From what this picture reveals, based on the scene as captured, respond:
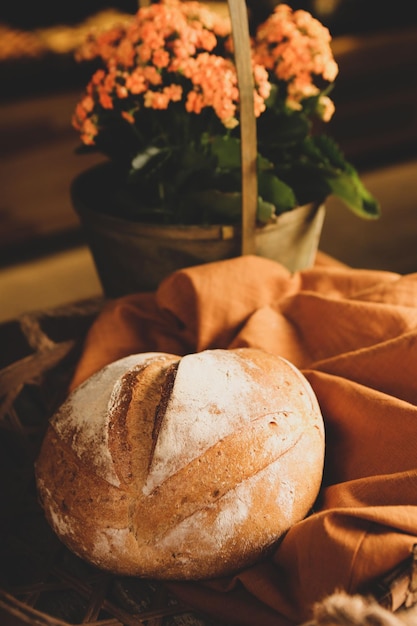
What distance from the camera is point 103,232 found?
1.28 meters

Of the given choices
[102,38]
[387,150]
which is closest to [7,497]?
[102,38]

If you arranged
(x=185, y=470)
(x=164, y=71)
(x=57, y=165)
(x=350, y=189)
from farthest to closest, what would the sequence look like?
(x=57, y=165)
(x=350, y=189)
(x=164, y=71)
(x=185, y=470)

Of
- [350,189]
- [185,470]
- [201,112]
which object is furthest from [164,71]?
[185,470]

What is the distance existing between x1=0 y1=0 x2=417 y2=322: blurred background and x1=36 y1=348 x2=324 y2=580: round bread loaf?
69.3 inches

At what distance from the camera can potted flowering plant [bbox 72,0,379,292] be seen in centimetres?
112

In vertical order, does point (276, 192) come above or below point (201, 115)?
below

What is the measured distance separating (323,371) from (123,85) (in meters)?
0.68

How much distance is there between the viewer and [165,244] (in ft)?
4.05

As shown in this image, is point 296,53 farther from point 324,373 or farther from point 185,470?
point 185,470

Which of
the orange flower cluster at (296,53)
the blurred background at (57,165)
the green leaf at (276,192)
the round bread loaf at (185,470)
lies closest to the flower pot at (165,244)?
the green leaf at (276,192)

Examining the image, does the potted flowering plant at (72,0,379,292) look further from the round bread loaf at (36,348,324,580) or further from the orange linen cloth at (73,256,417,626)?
the round bread loaf at (36,348,324,580)

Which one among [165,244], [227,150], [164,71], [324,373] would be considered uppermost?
[164,71]

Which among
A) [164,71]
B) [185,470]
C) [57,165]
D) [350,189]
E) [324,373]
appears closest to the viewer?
[185,470]

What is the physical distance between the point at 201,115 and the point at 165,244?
27 centimetres
